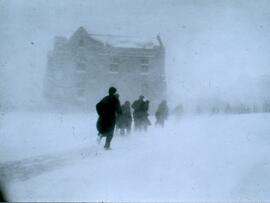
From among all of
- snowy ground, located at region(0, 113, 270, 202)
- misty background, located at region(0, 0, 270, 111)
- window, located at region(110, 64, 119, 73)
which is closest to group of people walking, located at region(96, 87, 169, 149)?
snowy ground, located at region(0, 113, 270, 202)

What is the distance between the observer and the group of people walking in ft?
20.0

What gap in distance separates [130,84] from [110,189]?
14.5ft

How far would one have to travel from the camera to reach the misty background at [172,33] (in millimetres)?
6434

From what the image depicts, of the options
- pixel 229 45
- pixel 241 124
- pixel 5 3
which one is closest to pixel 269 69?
pixel 229 45

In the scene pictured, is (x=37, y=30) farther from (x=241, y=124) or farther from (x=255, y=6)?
(x=241, y=124)

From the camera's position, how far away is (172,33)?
7062 millimetres

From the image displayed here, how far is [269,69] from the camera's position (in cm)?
696

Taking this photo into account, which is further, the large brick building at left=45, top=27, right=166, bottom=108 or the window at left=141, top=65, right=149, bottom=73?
the window at left=141, top=65, right=149, bottom=73

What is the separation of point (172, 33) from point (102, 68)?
2.82m

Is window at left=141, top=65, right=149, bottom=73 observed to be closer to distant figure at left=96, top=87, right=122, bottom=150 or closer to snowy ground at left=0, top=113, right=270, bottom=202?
snowy ground at left=0, top=113, right=270, bottom=202

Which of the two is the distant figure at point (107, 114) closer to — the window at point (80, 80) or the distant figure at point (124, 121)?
the distant figure at point (124, 121)

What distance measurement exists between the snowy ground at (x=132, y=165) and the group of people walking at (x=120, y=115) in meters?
0.46

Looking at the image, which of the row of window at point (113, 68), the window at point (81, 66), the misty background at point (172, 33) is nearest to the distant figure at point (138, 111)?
the row of window at point (113, 68)

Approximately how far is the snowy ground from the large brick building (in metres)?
2.10
